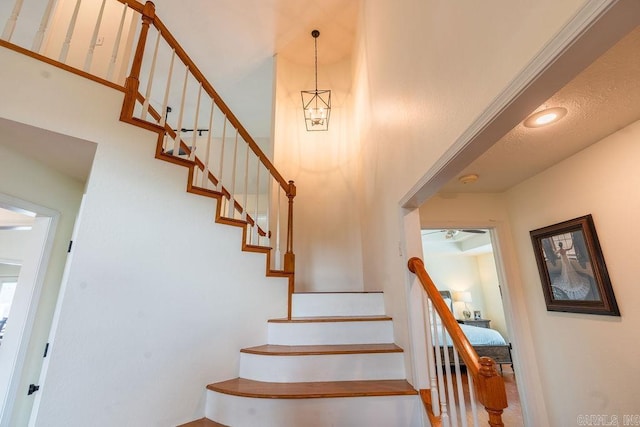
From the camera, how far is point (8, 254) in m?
3.52

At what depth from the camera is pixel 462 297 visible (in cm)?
708

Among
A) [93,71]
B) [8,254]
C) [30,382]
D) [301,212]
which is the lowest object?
[30,382]

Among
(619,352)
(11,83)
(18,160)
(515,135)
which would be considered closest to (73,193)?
(18,160)

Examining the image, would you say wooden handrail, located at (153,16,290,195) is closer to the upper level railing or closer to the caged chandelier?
the upper level railing

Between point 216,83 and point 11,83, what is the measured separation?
3.18 meters

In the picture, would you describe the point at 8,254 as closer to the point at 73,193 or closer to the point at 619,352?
the point at 73,193

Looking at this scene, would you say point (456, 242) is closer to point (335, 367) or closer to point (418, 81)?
point (335, 367)

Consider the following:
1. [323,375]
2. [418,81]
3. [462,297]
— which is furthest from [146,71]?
[462,297]

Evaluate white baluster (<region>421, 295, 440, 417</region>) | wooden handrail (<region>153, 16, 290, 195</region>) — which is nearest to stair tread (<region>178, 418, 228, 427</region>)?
white baluster (<region>421, 295, 440, 417</region>)

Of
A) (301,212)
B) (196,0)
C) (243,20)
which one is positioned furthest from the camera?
(301,212)

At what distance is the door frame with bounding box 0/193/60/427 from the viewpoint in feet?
6.17

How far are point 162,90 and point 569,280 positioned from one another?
5.65m

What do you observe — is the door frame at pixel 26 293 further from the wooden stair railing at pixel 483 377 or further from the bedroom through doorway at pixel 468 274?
the bedroom through doorway at pixel 468 274

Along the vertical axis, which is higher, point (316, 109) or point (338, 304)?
point (316, 109)
